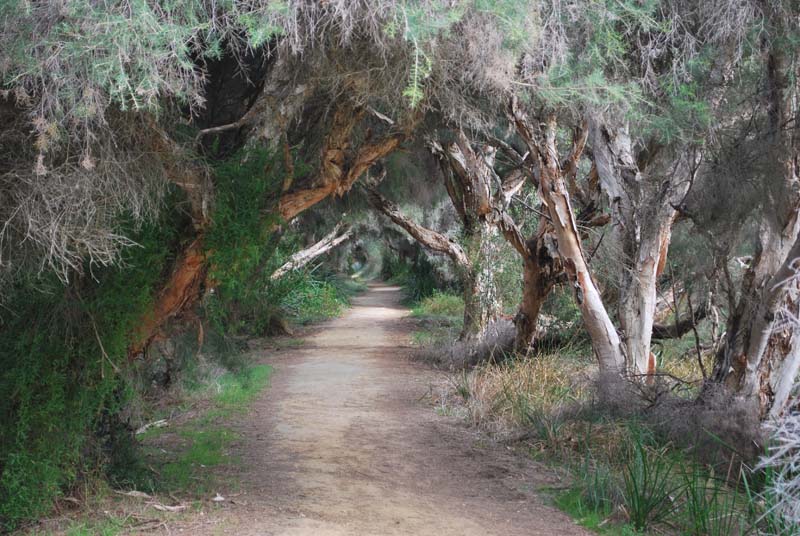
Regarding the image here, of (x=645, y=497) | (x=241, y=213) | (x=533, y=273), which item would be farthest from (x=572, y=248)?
(x=241, y=213)

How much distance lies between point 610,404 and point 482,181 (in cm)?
715

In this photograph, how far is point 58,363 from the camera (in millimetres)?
5656

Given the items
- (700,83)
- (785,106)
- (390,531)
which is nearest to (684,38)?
(700,83)

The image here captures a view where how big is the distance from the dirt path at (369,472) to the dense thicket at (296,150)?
1613 mm

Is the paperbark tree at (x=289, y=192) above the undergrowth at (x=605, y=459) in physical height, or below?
above

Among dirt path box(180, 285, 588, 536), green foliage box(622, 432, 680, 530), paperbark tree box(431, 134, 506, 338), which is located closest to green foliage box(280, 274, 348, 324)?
paperbark tree box(431, 134, 506, 338)

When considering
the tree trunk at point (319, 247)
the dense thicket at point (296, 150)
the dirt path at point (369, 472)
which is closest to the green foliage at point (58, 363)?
the dense thicket at point (296, 150)

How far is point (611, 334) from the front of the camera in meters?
9.44

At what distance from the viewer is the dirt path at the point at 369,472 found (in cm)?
607

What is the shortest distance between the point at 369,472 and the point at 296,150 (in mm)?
3352

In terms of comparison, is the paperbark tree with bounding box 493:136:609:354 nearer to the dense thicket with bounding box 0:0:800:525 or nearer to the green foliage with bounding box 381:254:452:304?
the dense thicket with bounding box 0:0:800:525

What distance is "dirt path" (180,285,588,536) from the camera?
19.9 ft

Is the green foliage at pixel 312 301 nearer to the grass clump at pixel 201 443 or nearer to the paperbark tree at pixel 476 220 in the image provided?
the paperbark tree at pixel 476 220

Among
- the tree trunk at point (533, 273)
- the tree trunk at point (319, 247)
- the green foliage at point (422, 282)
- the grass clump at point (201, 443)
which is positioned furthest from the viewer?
the green foliage at point (422, 282)
